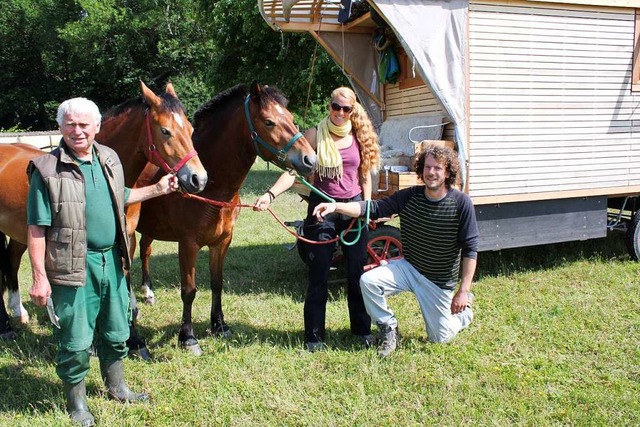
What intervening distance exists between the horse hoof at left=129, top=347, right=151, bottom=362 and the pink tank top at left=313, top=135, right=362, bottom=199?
1.80 m

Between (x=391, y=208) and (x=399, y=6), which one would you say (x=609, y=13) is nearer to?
(x=399, y=6)

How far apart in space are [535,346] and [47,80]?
34850mm

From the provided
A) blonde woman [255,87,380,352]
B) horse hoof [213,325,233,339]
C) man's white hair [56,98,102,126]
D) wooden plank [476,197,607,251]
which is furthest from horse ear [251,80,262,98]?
wooden plank [476,197,607,251]

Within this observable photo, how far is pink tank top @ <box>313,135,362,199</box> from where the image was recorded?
3586 millimetres

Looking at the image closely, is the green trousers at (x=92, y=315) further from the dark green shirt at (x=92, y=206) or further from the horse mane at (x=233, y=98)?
the horse mane at (x=233, y=98)

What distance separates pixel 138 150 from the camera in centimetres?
337

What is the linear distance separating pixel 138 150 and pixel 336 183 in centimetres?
140

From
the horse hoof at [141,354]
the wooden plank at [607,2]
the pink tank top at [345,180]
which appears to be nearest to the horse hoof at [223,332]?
the horse hoof at [141,354]

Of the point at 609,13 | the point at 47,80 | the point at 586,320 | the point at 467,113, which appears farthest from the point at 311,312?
the point at 47,80

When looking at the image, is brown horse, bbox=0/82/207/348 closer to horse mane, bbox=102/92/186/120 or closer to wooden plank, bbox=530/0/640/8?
horse mane, bbox=102/92/186/120

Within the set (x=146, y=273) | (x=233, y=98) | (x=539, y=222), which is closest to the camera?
(x=233, y=98)

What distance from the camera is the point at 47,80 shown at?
103ft

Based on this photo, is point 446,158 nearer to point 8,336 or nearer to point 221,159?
point 221,159

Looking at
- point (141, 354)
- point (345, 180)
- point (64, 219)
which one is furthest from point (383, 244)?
point (64, 219)
